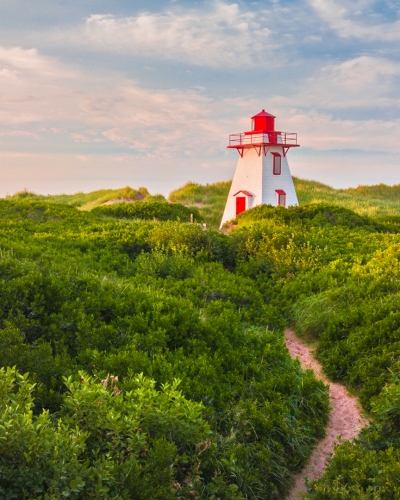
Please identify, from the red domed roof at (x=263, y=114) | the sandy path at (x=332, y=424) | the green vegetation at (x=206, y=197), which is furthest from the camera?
the green vegetation at (x=206, y=197)

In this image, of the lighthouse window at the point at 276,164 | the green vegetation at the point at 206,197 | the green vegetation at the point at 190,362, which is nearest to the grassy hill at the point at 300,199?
the green vegetation at the point at 206,197

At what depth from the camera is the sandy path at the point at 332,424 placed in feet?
21.9

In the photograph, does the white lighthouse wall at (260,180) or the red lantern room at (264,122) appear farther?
the red lantern room at (264,122)

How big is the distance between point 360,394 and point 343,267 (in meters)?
5.40

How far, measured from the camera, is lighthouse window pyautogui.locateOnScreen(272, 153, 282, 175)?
29.2 metres

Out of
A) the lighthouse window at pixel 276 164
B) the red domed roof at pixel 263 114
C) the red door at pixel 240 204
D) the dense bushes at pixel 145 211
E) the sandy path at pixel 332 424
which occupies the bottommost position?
the sandy path at pixel 332 424

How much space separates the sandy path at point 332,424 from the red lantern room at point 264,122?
21.9 m

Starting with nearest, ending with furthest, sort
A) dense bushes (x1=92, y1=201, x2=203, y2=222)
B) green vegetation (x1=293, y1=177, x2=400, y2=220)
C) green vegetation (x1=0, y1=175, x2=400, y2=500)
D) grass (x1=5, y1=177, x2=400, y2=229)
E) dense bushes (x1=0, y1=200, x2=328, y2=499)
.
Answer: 1. dense bushes (x1=0, y1=200, x2=328, y2=499)
2. green vegetation (x1=0, y1=175, x2=400, y2=500)
3. dense bushes (x1=92, y1=201, x2=203, y2=222)
4. green vegetation (x1=293, y1=177, x2=400, y2=220)
5. grass (x1=5, y1=177, x2=400, y2=229)

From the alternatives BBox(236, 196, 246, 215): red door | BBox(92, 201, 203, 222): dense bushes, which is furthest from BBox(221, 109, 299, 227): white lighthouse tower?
BBox(92, 201, 203, 222): dense bushes

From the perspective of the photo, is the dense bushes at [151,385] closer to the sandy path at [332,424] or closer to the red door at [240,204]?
the sandy path at [332,424]

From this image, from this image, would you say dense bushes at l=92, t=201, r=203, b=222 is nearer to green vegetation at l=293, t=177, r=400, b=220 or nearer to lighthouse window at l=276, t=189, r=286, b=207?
lighthouse window at l=276, t=189, r=286, b=207

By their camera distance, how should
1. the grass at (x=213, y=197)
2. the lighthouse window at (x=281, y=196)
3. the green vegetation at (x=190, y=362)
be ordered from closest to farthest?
the green vegetation at (x=190, y=362) < the lighthouse window at (x=281, y=196) < the grass at (x=213, y=197)

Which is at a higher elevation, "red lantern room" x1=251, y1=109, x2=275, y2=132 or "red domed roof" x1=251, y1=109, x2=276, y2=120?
"red domed roof" x1=251, y1=109, x2=276, y2=120

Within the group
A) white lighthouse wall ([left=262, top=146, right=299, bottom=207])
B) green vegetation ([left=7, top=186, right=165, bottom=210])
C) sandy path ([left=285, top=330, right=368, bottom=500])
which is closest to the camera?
sandy path ([left=285, top=330, right=368, bottom=500])
